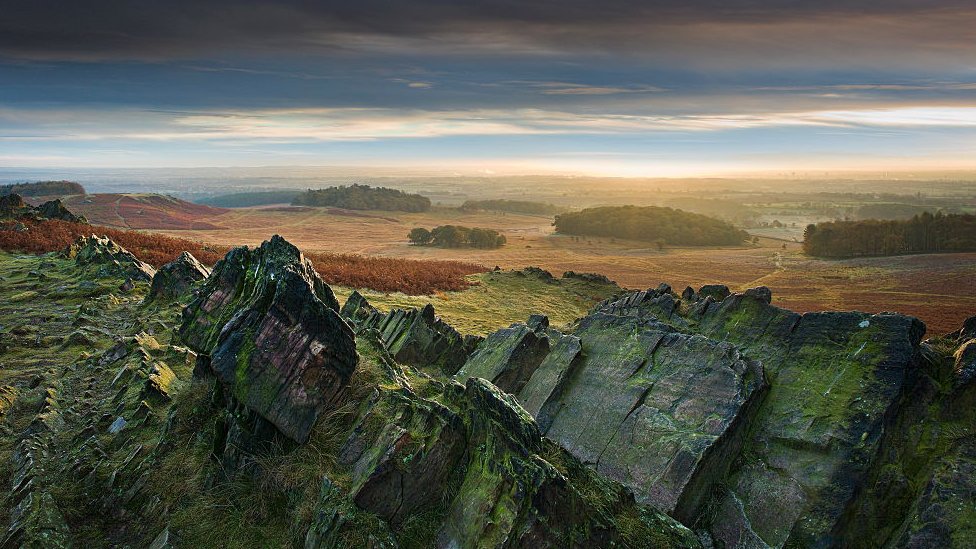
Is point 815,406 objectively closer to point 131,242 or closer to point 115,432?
point 115,432

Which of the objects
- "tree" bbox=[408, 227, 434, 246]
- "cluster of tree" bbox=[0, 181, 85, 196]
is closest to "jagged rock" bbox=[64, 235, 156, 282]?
"tree" bbox=[408, 227, 434, 246]

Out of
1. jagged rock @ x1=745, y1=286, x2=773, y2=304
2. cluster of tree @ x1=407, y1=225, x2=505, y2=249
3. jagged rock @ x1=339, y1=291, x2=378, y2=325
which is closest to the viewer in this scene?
jagged rock @ x1=745, y1=286, x2=773, y2=304

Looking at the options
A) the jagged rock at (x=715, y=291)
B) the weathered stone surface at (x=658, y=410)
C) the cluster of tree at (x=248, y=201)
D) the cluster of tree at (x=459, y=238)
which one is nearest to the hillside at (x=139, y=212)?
the cluster of tree at (x=459, y=238)

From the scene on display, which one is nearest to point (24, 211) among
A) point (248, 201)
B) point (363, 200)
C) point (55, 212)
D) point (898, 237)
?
point (55, 212)

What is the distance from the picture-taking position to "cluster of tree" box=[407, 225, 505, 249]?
306 ft

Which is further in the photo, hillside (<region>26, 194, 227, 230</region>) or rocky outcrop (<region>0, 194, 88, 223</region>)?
hillside (<region>26, 194, 227, 230</region>)

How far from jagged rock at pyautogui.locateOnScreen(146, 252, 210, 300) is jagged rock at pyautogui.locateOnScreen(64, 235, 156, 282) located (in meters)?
3.21

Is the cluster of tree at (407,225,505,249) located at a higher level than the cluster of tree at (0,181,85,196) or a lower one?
lower

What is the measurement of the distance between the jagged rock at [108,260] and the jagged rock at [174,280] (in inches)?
127

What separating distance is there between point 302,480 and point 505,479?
3474 millimetres

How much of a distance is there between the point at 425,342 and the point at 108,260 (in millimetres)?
19079

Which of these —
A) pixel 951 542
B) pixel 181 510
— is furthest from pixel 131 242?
pixel 951 542

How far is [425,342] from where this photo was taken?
19703mm

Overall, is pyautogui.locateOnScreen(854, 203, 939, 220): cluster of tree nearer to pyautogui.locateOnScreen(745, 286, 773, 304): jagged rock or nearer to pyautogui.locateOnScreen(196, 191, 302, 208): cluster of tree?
pyautogui.locateOnScreen(745, 286, 773, 304): jagged rock
